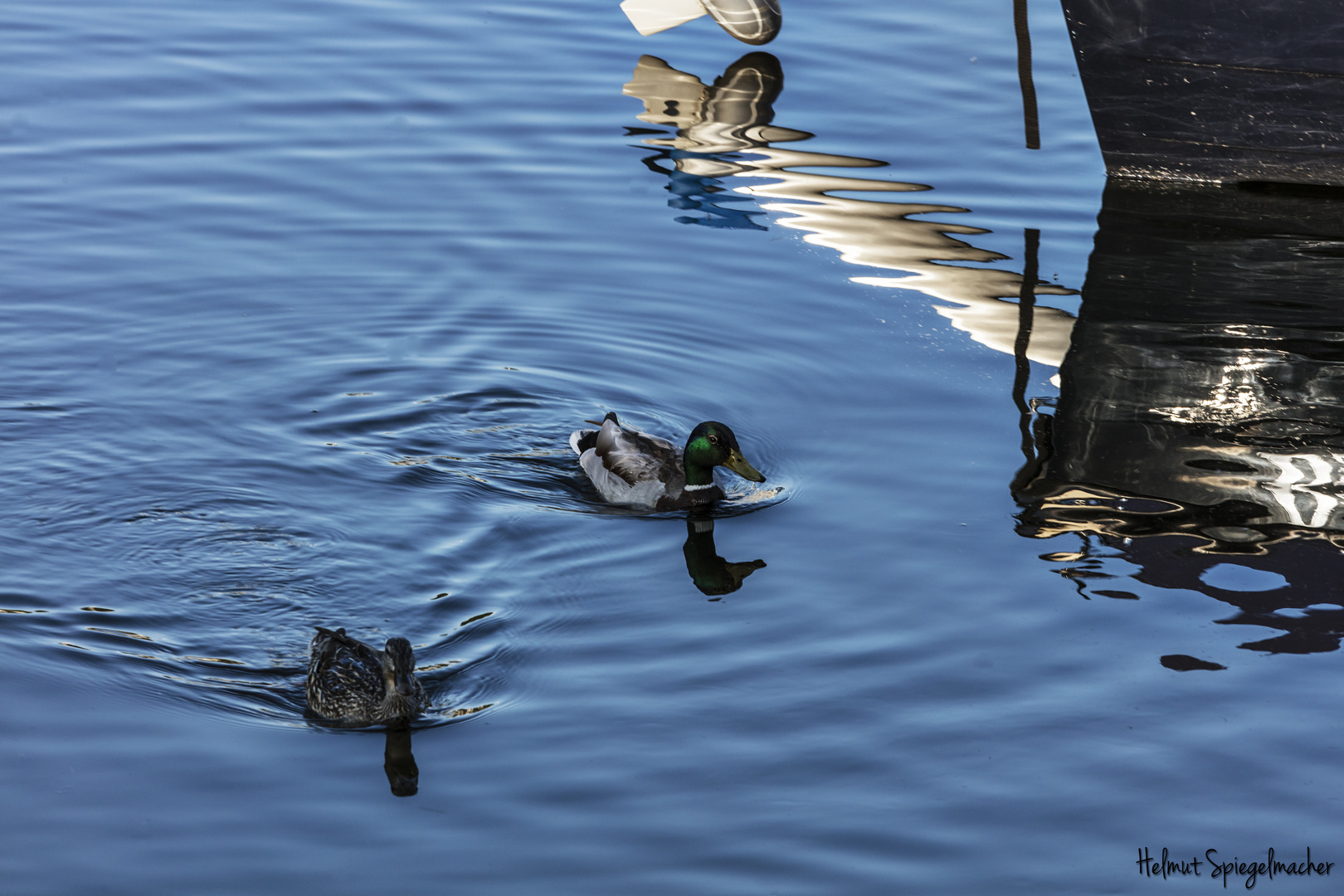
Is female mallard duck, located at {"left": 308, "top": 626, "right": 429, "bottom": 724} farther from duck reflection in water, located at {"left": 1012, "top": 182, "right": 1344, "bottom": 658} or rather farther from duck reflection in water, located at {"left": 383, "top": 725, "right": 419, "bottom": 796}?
duck reflection in water, located at {"left": 1012, "top": 182, "right": 1344, "bottom": 658}

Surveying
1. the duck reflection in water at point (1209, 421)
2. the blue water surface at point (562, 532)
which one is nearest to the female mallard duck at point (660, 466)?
the blue water surface at point (562, 532)

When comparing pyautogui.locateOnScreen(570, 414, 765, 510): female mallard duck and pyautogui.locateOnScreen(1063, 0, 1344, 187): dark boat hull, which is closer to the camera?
pyautogui.locateOnScreen(570, 414, 765, 510): female mallard duck

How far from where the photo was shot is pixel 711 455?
891cm

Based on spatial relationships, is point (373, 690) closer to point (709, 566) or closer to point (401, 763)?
point (401, 763)

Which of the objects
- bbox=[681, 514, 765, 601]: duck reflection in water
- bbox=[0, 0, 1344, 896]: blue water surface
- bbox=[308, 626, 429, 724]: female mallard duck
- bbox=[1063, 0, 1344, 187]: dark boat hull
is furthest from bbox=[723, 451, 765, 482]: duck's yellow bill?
bbox=[1063, 0, 1344, 187]: dark boat hull

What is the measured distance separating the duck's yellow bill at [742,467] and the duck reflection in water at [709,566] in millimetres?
366

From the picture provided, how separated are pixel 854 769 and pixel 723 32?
45.0ft

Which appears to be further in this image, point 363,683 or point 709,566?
point 709,566

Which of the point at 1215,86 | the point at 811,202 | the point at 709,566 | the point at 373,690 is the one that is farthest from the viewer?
the point at 1215,86

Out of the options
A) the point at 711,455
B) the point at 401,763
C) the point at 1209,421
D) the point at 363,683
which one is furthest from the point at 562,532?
the point at 1209,421

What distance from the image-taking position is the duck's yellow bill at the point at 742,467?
29.2 feet

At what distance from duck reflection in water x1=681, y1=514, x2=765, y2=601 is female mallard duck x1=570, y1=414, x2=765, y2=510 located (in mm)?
231

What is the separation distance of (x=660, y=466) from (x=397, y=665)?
2905mm

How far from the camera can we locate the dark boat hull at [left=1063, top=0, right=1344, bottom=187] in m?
13.1
